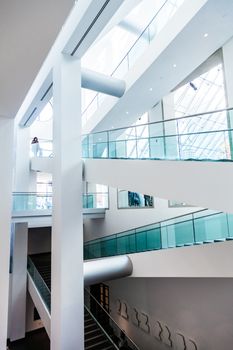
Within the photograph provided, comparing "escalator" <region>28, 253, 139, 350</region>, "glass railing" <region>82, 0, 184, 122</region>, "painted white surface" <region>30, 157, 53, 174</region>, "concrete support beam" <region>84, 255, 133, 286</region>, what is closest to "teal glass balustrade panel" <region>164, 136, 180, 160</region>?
"concrete support beam" <region>84, 255, 133, 286</region>

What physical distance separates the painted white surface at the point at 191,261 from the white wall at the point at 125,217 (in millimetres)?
2128

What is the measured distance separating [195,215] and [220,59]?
205 inches

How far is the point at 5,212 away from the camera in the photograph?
9.62 ft

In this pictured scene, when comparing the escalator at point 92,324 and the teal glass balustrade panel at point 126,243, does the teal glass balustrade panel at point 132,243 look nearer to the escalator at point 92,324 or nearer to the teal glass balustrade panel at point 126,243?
the teal glass balustrade panel at point 126,243

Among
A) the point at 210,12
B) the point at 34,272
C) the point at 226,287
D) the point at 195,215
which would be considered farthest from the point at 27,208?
the point at 210,12

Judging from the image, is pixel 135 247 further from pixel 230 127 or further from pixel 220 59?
pixel 220 59

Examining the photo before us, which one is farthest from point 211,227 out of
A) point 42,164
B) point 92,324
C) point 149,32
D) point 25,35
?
point 42,164

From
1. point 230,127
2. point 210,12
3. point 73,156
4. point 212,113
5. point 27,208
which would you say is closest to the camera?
point 230,127

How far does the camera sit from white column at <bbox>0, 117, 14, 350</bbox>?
2.83 m

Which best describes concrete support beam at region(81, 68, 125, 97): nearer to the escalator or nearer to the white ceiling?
the white ceiling

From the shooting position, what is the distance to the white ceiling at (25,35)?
4.64 feet

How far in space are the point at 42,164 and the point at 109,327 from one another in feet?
23.9

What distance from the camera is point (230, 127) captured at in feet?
12.0

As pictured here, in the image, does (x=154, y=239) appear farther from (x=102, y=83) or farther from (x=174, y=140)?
(x=102, y=83)
